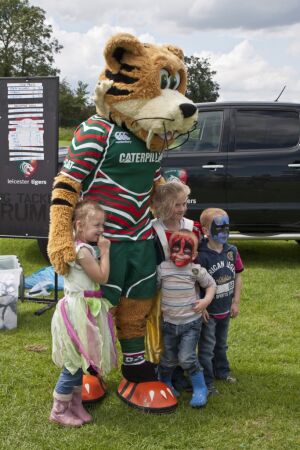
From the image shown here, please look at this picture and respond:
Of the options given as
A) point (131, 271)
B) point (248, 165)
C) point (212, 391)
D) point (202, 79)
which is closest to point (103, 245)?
point (131, 271)

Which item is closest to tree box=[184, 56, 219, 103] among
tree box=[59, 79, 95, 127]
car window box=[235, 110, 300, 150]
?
tree box=[59, 79, 95, 127]

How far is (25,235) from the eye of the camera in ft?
17.7

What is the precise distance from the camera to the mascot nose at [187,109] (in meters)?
3.09

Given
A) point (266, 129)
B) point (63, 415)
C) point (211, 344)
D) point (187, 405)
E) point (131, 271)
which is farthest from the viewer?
point (266, 129)

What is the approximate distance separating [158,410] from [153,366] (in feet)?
0.88

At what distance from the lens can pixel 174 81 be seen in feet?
10.7

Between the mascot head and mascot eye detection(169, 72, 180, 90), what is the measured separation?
0.13ft

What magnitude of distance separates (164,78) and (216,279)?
117 cm

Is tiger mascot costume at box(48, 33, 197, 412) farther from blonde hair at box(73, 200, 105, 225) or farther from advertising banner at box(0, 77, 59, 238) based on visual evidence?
advertising banner at box(0, 77, 59, 238)

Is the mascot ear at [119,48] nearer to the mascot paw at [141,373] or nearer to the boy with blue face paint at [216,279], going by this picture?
the boy with blue face paint at [216,279]

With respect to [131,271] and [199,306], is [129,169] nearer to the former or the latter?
[131,271]

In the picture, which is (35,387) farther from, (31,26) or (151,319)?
(31,26)

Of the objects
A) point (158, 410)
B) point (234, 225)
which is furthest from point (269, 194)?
point (158, 410)

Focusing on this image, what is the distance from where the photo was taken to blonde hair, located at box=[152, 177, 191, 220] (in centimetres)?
337
